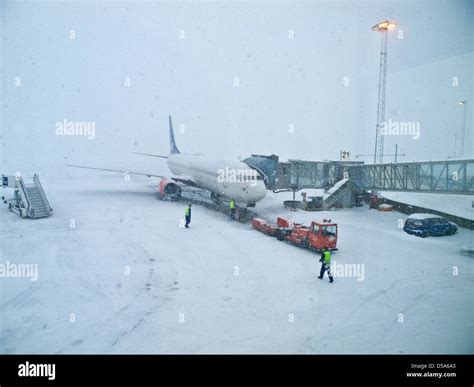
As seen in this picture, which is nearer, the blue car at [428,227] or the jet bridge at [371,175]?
the blue car at [428,227]

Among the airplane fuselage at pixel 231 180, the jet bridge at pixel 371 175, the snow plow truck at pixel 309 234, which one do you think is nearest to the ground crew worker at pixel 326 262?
the snow plow truck at pixel 309 234

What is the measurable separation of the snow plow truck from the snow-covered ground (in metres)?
0.84

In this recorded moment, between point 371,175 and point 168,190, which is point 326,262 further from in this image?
point 168,190

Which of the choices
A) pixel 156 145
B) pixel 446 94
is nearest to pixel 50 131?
pixel 156 145

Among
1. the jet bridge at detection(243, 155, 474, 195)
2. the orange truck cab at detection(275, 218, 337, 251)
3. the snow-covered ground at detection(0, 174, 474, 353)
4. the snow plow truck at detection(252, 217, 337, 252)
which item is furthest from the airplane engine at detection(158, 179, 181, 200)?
the orange truck cab at detection(275, 218, 337, 251)

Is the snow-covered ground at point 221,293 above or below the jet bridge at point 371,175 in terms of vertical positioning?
below

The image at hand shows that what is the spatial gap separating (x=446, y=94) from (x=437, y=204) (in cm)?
4117

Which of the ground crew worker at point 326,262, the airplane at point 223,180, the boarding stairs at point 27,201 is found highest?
the airplane at point 223,180

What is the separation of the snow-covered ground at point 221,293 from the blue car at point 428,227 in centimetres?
69

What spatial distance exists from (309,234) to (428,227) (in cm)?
922

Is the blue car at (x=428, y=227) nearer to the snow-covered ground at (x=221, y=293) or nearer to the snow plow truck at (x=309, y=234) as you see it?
the snow-covered ground at (x=221, y=293)

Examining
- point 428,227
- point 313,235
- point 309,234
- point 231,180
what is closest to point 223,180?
point 231,180

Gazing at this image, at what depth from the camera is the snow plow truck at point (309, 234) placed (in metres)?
20.1

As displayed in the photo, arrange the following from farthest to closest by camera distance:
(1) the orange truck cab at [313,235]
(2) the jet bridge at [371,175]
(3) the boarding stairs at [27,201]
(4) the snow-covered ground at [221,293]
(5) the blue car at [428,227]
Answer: (3) the boarding stairs at [27,201] → (2) the jet bridge at [371,175] → (5) the blue car at [428,227] → (1) the orange truck cab at [313,235] → (4) the snow-covered ground at [221,293]
